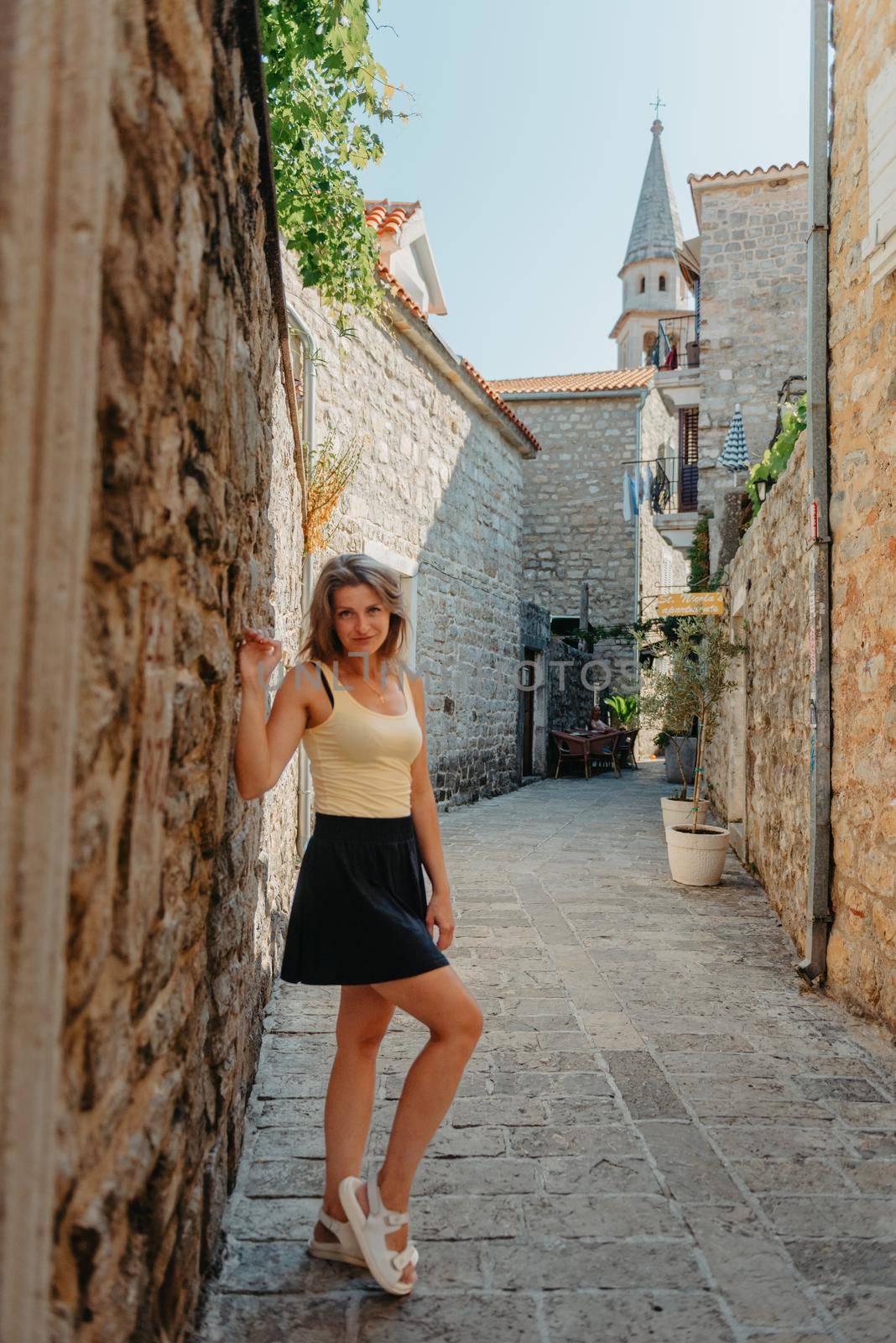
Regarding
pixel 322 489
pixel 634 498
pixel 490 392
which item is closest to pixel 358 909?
pixel 322 489

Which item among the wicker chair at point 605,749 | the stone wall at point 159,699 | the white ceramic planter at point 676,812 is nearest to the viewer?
the stone wall at point 159,699

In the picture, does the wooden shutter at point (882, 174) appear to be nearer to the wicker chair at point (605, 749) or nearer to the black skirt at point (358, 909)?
the black skirt at point (358, 909)

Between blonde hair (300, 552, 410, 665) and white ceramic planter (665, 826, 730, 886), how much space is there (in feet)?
15.4

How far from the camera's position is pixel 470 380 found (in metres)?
10.8

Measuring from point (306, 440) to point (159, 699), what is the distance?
536 centimetres

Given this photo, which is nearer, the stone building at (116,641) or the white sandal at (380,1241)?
the stone building at (116,641)

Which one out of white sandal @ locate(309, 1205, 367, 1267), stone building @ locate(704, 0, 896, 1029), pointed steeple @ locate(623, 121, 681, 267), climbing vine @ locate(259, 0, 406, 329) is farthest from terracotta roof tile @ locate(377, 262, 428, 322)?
pointed steeple @ locate(623, 121, 681, 267)

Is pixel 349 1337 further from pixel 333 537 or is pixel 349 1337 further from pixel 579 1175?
pixel 333 537

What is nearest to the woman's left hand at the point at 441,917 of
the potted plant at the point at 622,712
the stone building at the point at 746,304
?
the stone building at the point at 746,304

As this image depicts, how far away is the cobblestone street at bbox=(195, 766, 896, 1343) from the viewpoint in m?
1.98

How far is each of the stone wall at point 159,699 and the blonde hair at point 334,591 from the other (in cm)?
18

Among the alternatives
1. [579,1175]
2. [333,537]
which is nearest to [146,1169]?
[579,1175]

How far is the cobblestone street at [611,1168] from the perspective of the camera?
1.98m

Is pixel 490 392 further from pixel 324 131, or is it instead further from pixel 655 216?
pixel 655 216
